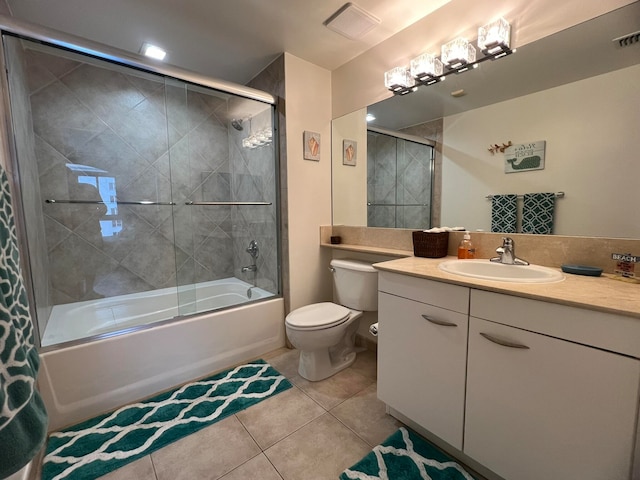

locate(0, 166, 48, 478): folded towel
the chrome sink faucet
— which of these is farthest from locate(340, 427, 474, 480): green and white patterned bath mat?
locate(0, 166, 48, 478): folded towel

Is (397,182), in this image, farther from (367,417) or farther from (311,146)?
(367,417)

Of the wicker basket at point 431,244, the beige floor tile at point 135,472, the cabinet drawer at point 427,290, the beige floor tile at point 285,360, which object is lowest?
the beige floor tile at point 135,472

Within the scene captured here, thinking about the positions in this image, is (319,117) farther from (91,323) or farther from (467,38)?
(91,323)

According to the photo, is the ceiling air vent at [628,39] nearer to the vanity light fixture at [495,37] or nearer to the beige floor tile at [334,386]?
the vanity light fixture at [495,37]

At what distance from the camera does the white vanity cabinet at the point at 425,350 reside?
1148mm

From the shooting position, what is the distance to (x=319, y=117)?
2.32m

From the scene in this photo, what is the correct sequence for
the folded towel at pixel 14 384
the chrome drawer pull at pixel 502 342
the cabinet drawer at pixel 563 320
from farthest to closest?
the chrome drawer pull at pixel 502 342, the cabinet drawer at pixel 563 320, the folded towel at pixel 14 384

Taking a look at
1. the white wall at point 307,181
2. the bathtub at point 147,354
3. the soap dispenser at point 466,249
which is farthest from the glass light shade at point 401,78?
the bathtub at point 147,354

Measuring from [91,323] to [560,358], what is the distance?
8.27ft

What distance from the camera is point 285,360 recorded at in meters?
2.11

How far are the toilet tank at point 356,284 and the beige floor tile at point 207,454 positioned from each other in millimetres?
1012

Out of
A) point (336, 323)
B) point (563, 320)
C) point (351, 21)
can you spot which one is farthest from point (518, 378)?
point (351, 21)

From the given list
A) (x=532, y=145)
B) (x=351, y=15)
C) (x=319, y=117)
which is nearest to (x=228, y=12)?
(x=351, y=15)

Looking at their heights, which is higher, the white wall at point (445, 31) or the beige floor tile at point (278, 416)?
the white wall at point (445, 31)
